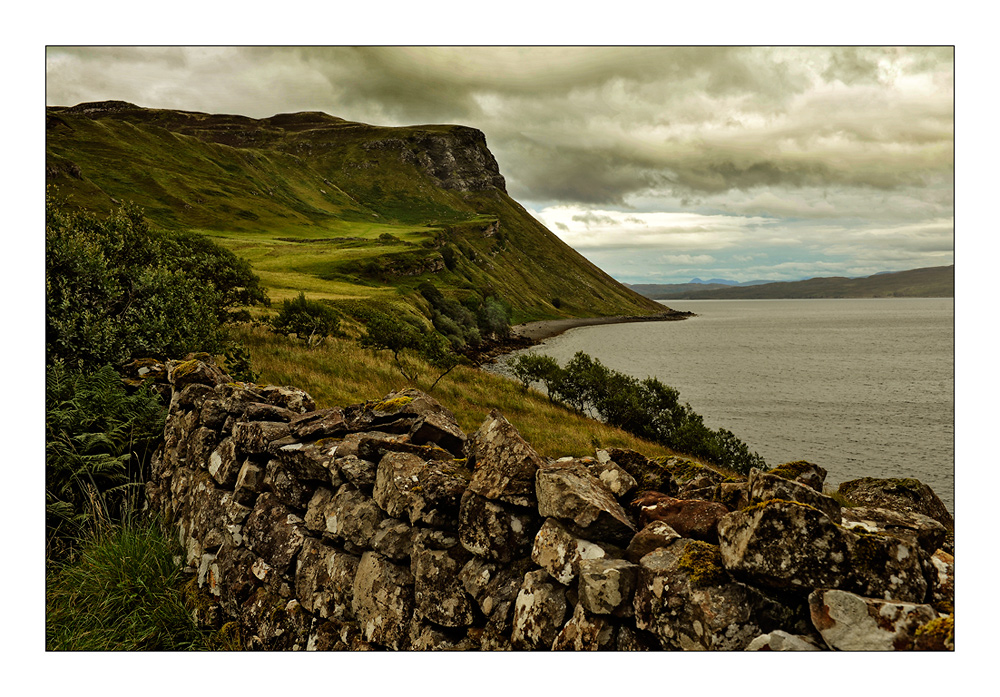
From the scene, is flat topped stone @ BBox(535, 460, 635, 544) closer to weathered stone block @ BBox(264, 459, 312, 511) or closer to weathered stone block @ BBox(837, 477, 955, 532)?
weathered stone block @ BBox(837, 477, 955, 532)

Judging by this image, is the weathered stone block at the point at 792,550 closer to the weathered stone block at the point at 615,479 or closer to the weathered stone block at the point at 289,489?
the weathered stone block at the point at 615,479

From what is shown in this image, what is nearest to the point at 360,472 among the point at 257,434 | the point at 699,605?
the point at 257,434

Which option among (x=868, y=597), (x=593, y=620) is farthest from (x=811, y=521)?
(x=593, y=620)

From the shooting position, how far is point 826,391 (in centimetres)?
5675

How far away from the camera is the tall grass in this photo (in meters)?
5.86

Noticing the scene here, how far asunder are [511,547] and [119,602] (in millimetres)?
5171

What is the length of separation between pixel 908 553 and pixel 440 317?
82382mm

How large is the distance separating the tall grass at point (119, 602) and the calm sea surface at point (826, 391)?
9.75 metres

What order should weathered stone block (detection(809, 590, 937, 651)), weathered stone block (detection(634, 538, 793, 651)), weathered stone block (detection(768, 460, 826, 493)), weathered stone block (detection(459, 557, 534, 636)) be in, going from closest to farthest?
weathered stone block (detection(809, 590, 937, 651))
weathered stone block (detection(634, 538, 793, 651))
weathered stone block (detection(459, 557, 534, 636))
weathered stone block (detection(768, 460, 826, 493))

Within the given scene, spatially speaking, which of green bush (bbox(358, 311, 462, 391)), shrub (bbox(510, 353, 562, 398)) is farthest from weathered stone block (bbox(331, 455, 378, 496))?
shrub (bbox(510, 353, 562, 398))

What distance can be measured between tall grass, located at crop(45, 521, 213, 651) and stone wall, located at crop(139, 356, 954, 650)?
0.34 metres

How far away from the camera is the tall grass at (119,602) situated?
5.86 m

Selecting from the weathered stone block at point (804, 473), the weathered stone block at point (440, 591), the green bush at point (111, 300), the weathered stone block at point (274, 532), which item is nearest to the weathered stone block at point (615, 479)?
the weathered stone block at point (804, 473)

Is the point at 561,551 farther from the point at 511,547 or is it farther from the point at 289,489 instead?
the point at 289,489
